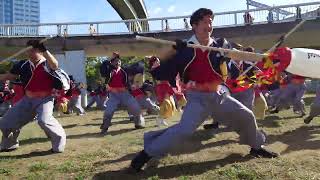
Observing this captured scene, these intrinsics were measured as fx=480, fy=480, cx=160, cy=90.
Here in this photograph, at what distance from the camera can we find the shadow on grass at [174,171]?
229 inches

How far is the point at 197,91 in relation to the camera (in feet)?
19.4

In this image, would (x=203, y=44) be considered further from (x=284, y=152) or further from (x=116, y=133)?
(x=116, y=133)

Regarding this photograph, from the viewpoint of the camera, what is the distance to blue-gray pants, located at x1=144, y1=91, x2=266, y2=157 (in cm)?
575

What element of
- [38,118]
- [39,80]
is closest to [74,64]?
[39,80]

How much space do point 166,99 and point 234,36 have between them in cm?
1642

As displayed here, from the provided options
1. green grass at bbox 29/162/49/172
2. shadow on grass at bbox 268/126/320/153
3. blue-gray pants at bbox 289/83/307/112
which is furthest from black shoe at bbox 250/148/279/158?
blue-gray pants at bbox 289/83/307/112

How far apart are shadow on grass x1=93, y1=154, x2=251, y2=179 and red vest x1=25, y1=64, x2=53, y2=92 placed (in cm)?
243

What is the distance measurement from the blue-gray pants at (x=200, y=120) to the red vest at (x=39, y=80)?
8.63 ft

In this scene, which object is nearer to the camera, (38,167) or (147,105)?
(38,167)

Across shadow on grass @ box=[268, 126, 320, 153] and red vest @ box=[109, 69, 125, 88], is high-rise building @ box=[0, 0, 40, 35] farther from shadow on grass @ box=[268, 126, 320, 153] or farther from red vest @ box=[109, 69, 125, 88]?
shadow on grass @ box=[268, 126, 320, 153]

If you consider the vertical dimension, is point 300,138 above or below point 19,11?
below

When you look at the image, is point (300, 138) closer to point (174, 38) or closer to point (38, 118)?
point (38, 118)

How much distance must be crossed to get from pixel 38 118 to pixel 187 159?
8.80 feet

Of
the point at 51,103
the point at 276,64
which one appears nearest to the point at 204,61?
the point at 276,64
